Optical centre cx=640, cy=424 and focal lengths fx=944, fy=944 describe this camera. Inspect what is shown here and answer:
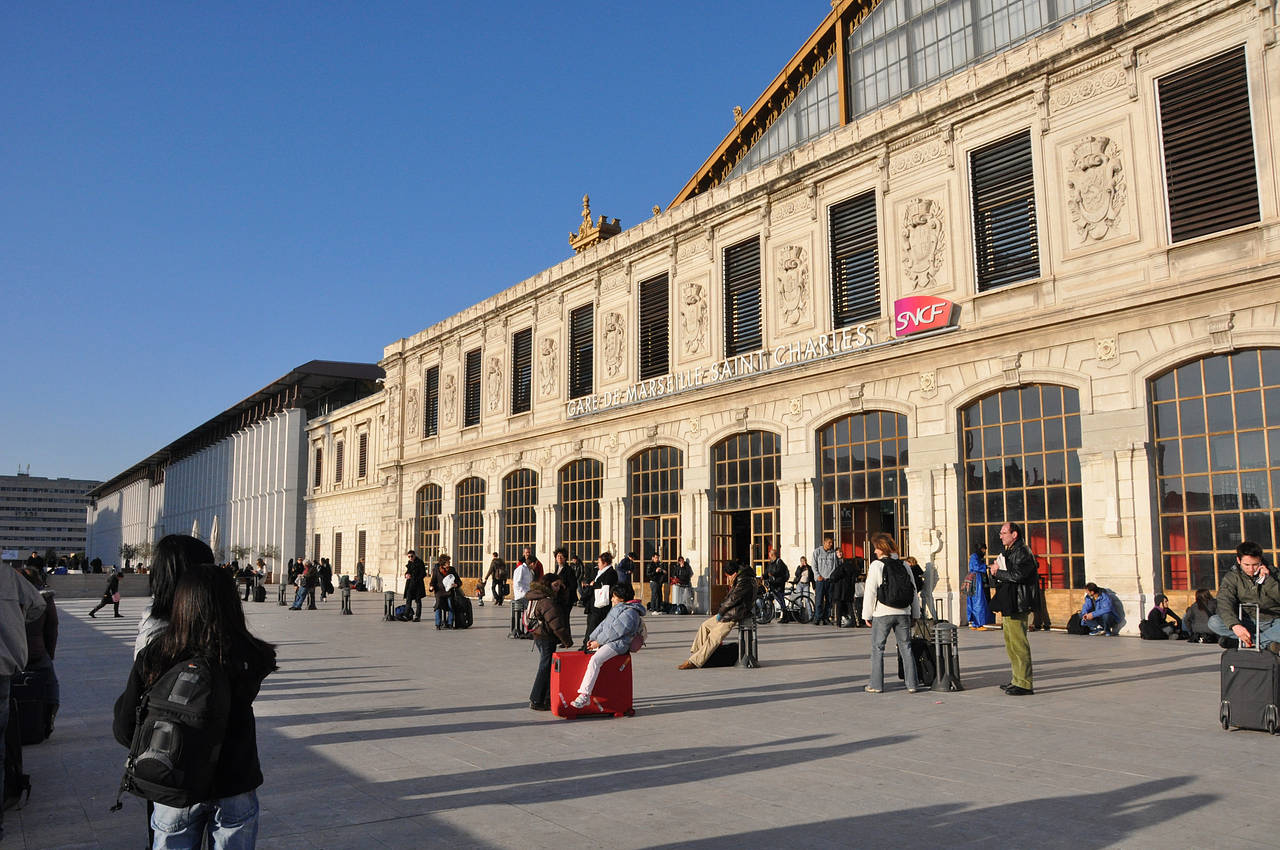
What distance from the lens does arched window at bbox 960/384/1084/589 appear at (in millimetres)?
18359

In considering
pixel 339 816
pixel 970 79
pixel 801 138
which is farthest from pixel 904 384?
pixel 339 816

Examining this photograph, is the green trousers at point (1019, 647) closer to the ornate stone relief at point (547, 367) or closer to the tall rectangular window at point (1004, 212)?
the tall rectangular window at point (1004, 212)

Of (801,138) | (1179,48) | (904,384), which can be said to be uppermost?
(801,138)

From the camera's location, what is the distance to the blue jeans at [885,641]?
10852 mm

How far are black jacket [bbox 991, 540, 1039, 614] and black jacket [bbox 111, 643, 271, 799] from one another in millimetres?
8514

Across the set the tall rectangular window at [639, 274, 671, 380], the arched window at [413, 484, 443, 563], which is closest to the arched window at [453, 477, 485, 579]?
the arched window at [413, 484, 443, 563]

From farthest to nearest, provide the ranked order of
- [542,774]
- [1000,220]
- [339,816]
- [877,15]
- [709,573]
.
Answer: [877,15] → [709,573] → [1000,220] → [542,774] → [339,816]

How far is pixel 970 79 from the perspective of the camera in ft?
68.5

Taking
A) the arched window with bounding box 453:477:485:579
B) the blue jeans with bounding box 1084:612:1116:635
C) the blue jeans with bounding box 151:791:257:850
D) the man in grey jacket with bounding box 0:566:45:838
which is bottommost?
the blue jeans with bounding box 1084:612:1116:635

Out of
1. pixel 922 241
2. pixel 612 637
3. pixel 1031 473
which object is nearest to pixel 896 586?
pixel 612 637

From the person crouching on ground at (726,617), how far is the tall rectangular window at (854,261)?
1124cm

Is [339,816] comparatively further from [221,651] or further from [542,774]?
[221,651]

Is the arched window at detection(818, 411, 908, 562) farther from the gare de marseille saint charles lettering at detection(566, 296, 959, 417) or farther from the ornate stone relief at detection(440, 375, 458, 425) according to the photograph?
the ornate stone relief at detection(440, 375, 458, 425)

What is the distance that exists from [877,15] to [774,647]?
71.7 ft
